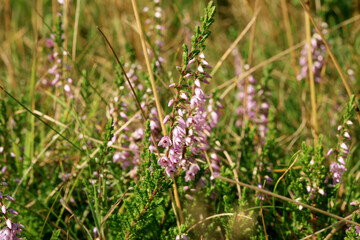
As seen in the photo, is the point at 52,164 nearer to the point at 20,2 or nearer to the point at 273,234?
the point at 273,234

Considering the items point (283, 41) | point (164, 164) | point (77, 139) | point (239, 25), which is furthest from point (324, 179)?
point (239, 25)

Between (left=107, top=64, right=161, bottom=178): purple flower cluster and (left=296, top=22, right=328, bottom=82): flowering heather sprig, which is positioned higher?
(left=296, top=22, right=328, bottom=82): flowering heather sprig

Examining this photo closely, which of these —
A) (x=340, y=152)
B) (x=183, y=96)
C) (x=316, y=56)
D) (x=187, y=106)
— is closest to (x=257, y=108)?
(x=316, y=56)

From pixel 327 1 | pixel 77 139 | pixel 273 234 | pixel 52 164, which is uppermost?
pixel 327 1

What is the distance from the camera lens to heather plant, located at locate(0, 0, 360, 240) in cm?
232

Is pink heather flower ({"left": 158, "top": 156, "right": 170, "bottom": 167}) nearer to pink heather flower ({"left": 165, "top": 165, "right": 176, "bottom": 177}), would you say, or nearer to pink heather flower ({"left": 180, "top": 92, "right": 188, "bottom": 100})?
pink heather flower ({"left": 165, "top": 165, "right": 176, "bottom": 177})

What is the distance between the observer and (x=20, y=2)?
6.59 metres

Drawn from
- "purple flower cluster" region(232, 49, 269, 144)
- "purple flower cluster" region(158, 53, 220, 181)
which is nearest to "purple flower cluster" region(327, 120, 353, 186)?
"purple flower cluster" region(158, 53, 220, 181)

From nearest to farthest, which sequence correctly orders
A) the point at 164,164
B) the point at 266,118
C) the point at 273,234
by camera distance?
the point at 164,164, the point at 273,234, the point at 266,118

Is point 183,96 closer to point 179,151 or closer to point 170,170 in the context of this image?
point 179,151

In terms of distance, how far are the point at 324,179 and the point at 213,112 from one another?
1005 mm

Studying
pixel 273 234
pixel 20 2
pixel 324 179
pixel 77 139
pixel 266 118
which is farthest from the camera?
pixel 20 2

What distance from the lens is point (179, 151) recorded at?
2271 millimetres

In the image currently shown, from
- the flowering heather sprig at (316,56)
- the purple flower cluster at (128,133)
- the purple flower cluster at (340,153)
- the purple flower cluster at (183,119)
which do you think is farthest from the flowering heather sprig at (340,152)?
the flowering heather sprig at (316,56)
